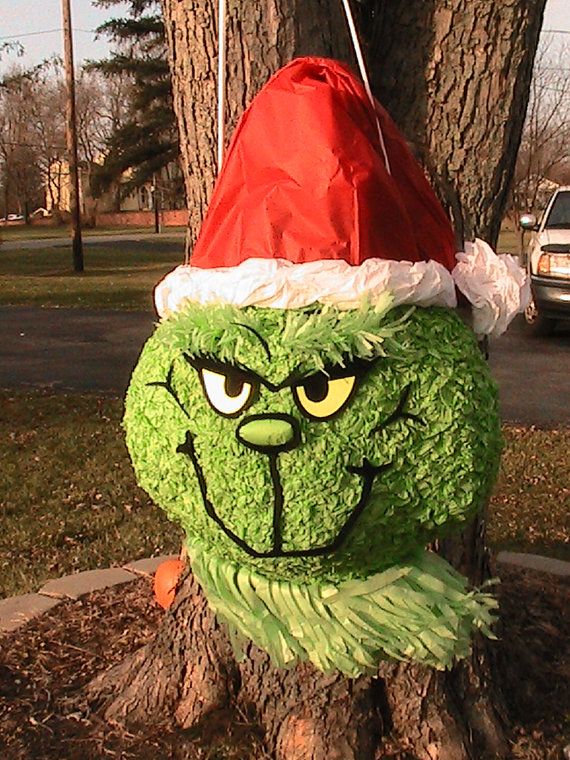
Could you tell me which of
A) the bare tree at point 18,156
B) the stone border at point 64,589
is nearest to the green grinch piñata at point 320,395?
the stone border at point 64,589

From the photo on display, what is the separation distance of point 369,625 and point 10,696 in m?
1.61

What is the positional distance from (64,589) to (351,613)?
2187 millimetres

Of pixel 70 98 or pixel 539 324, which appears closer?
pixel 539 324

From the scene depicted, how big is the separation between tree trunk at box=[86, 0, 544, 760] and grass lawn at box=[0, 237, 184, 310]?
38.2ft

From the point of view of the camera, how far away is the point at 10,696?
3006 mm

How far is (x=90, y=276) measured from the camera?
20641 mm

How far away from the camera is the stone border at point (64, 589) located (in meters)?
3.52

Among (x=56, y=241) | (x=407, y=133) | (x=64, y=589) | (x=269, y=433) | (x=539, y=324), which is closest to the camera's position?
(x=269, y=433)

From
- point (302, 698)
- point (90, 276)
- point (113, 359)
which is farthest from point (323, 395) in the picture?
point (90, 276)

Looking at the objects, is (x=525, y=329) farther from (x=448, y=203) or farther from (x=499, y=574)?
(x=448, y=203)

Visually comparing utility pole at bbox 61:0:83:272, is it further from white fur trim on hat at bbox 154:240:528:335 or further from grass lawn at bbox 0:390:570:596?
white fur trim on hat at bbox 154:240:528:335

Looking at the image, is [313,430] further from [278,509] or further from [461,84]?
[461,84]

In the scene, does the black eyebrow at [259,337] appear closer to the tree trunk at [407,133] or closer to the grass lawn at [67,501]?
the tree trunk at [407,133]

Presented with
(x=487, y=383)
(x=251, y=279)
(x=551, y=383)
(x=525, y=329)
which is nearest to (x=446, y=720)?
(x=487, y=383)
